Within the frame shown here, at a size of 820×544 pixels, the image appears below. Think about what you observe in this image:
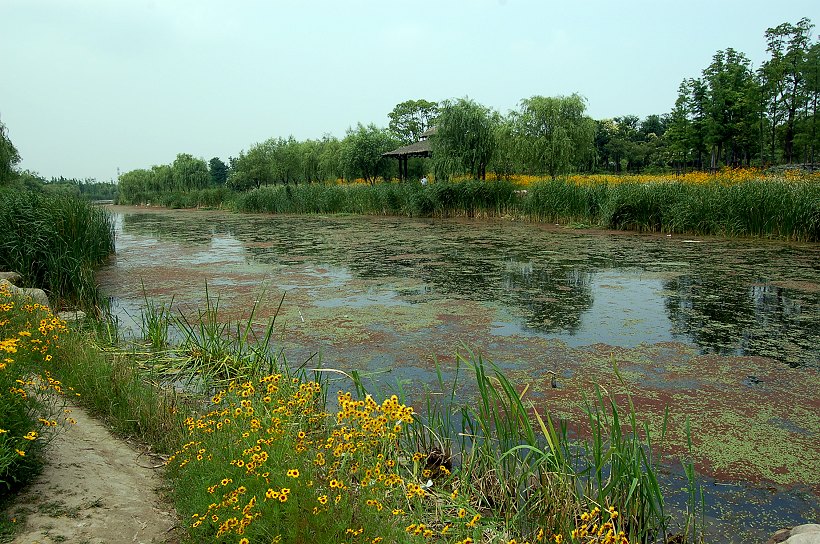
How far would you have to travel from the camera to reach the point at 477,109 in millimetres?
17641

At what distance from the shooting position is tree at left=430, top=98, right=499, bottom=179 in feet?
57.4

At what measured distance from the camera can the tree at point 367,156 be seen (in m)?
23.9

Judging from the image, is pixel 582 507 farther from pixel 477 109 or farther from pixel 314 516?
pixel 477 109

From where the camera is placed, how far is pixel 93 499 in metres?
1.92

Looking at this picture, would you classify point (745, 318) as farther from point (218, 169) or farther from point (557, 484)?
point (218, 169)

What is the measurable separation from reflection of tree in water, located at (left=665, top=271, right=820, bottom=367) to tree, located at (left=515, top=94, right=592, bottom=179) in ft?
33.6

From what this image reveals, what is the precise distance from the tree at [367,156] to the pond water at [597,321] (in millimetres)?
14016

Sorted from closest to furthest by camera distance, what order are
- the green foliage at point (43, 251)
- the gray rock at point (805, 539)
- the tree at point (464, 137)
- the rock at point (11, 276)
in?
1. the gray rock at point (805, 539)
2. the rock at point (11, 276)
3. the green foliage at point (43, 251)
4. the tree at point (464, 137)

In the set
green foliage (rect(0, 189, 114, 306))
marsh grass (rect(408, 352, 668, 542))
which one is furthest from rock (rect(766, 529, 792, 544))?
green foliage (rect(0, 189, 114, 306))

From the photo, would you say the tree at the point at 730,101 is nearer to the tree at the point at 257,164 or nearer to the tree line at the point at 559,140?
the tree line at the point at 559,140

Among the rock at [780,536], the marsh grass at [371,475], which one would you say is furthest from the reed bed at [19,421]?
the rock at [780,536]

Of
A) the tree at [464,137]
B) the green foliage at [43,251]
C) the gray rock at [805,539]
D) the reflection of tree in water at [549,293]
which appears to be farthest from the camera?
the tree at [464,137]

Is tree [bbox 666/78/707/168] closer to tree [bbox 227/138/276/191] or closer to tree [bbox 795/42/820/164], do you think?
tree [bbox 795/42/820/164]

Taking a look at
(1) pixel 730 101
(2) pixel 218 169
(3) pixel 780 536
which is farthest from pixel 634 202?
(2) pixel 218 169
